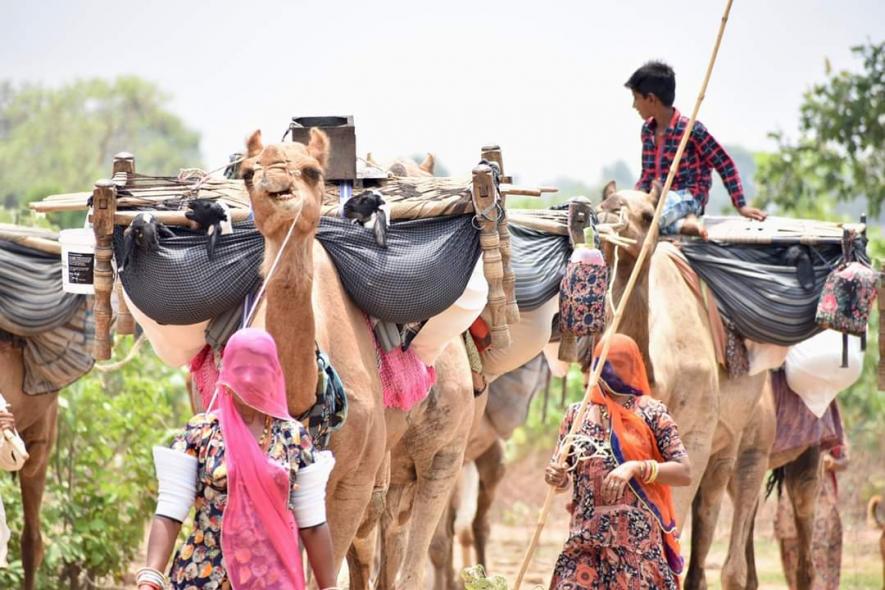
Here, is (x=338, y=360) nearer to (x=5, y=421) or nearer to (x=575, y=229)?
(x=5, y=421)

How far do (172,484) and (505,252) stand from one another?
9.39ft

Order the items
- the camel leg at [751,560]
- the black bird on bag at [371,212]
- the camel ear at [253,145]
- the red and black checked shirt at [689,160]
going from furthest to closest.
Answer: the camel leg at [751,560], the red and black checked shirt at [689,160], the black bird on bag at [371,212], the camel ear at [253,145]

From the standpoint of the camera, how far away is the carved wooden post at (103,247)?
270 inches

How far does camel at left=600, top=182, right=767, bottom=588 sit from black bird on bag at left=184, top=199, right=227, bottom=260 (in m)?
2.73

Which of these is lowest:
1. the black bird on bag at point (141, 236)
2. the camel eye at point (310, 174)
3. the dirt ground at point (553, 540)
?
the dirt ground at point (553, 540)

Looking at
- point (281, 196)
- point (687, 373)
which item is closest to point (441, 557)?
point (687, 373)

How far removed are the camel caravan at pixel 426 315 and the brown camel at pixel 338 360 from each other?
0.04ft

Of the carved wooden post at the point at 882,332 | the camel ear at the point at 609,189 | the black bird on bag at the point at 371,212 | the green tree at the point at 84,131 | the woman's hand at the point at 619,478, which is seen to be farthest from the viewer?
the green tree at the point at 84,131

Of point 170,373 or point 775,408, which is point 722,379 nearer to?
point 775,408

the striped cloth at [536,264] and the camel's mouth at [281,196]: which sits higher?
the camel's mouth at [281,196]

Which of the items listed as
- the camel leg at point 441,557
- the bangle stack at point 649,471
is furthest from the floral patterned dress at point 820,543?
the bangle stack at point 649,471

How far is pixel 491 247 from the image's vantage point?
7.66m

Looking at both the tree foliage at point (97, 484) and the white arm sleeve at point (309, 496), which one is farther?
the tree foliage at point (97, 484)

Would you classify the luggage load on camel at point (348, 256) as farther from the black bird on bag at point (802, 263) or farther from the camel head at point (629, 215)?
the black bird on bag at point (802, 263)
